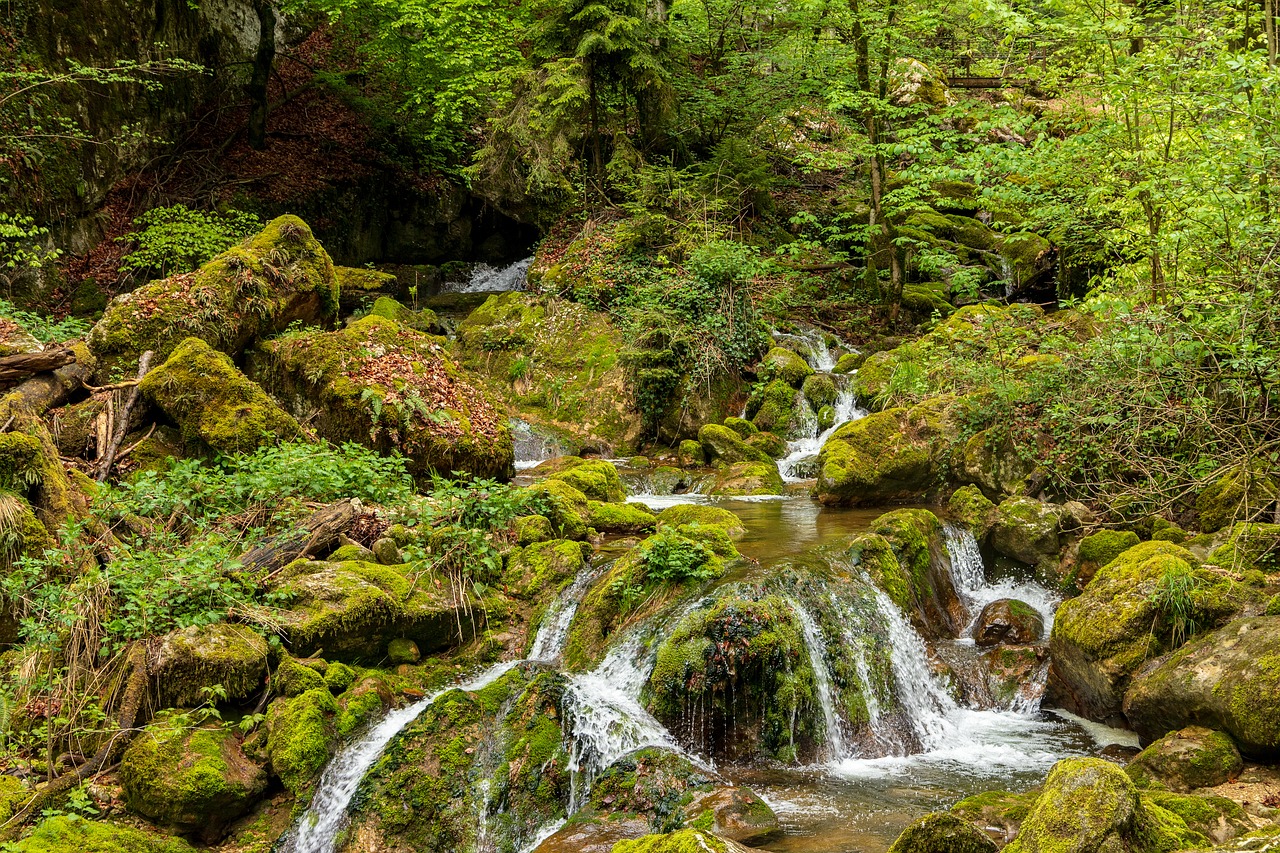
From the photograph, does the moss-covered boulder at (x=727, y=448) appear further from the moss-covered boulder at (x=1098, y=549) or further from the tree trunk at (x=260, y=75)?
the tree trunk at (x=260, y=75)

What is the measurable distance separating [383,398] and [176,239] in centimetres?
846

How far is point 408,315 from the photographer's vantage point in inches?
634

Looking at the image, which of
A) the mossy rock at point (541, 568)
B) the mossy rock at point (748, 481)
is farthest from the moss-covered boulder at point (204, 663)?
the mossy rock at point (748, 481)

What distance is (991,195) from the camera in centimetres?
976

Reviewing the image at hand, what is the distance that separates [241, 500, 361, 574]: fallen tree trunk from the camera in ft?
21.2

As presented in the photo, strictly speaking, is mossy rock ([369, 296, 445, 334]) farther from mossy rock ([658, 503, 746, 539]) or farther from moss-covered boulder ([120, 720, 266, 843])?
moss-covered boulder ([120, 720, 266, 843])

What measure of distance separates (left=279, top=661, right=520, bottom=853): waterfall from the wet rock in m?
5.24

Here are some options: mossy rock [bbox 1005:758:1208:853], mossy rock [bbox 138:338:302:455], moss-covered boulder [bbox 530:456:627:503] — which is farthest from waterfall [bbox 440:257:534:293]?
mossy rock [bbox 1005:758:1208:853]

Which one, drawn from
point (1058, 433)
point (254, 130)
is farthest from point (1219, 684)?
point (254, 130)

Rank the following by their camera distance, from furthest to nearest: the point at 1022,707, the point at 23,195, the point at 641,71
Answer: the point at 641,71 < the point at 23,195 < the point at 1022,707

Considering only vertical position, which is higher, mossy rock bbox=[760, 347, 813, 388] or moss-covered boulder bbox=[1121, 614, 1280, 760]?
mossy rock bbox=[760, 347, 813, 388]

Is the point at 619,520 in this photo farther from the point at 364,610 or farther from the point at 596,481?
the point at 364,610

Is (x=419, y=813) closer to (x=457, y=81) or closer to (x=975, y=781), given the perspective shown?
(x=975, y=781)

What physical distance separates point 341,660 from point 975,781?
15.8ft
